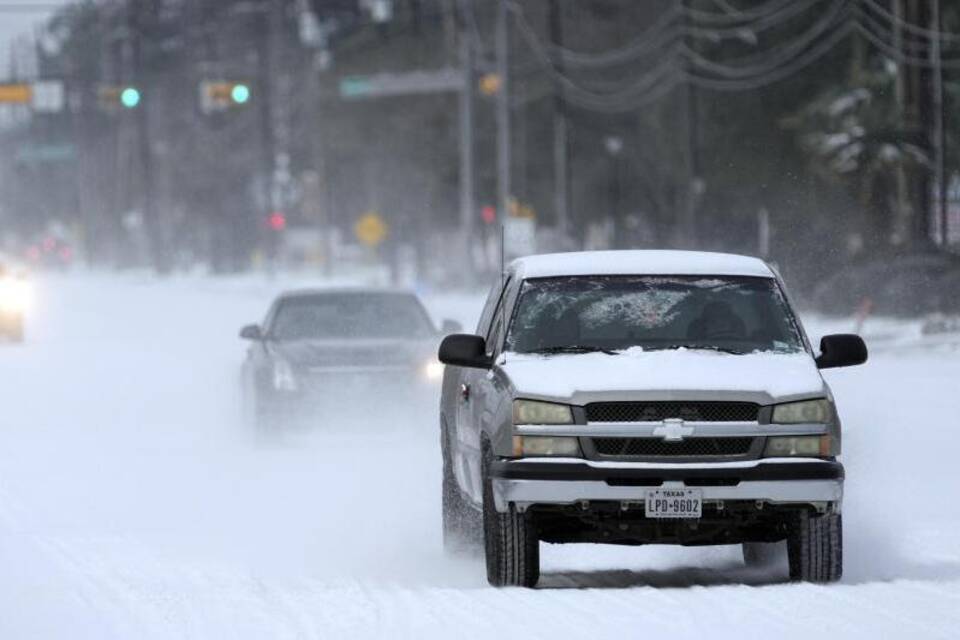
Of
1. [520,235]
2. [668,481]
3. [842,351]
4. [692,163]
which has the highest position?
[842,351]

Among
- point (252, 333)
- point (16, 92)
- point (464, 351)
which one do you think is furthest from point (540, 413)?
point (16, 92)

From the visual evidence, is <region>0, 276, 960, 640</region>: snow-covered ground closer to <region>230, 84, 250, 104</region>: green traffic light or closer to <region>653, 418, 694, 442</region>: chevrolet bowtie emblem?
<region>653, 418, 694, 442</region>: chevrolet bowtie emblem

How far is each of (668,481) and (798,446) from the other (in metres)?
0.63

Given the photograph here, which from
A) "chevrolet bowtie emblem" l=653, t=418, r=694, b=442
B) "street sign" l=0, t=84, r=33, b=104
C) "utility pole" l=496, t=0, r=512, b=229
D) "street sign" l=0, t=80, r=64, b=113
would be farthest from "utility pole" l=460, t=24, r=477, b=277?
"chevrolet bowtie emblem" l=653, t=418, r=694, b=442

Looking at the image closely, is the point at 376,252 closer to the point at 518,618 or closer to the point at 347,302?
the point at 347,302

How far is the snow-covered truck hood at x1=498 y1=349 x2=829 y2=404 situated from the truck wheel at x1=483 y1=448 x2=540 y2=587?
535 mm

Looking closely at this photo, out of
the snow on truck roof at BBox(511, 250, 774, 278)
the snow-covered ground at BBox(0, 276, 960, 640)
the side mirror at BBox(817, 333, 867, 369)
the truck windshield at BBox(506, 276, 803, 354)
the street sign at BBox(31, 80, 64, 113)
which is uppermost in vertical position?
the street sign at BBox(31, 80, 64, 113)

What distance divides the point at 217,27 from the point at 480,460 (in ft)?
404

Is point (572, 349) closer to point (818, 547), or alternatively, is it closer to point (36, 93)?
point (818, 547)

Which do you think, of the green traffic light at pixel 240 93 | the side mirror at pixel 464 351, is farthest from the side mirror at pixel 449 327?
the green traffic light at pixel 240 93

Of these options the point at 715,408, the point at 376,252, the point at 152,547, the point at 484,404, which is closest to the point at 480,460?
the point at 484,404

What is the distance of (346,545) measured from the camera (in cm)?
1347

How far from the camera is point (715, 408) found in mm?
10523

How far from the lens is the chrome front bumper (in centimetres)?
1041
